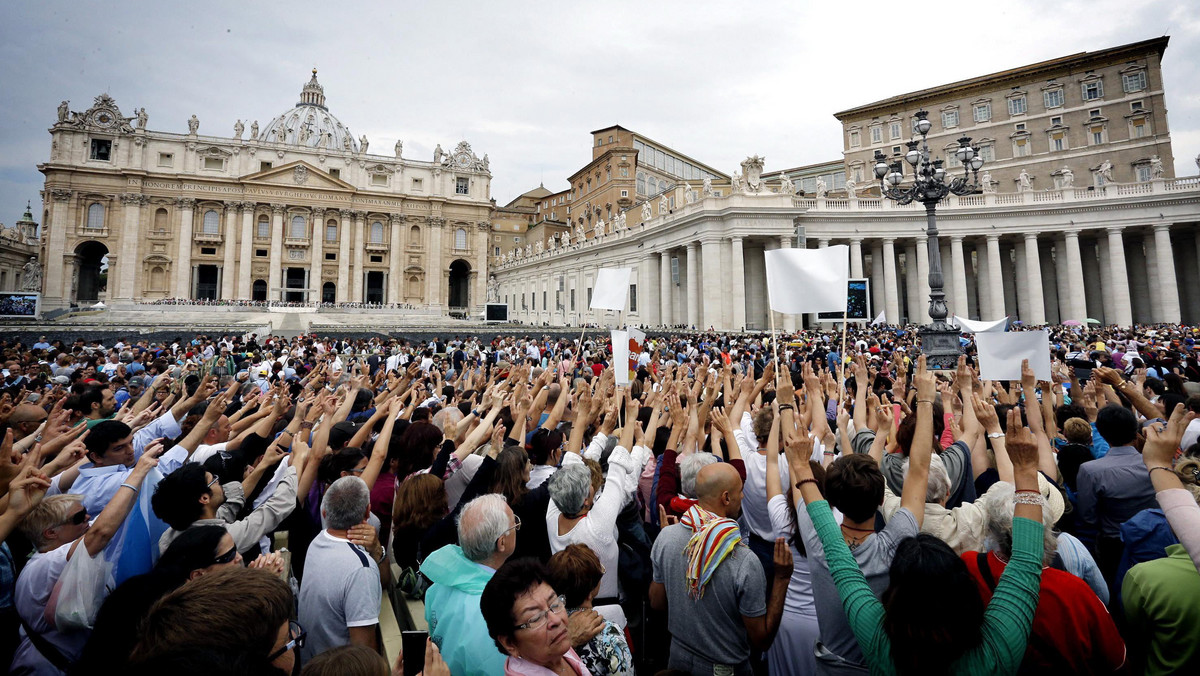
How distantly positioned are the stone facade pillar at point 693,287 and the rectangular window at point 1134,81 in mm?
37695

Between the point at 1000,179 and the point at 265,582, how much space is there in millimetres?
57218

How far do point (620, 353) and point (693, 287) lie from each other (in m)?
27.7

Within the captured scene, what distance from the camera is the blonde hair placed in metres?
2.36

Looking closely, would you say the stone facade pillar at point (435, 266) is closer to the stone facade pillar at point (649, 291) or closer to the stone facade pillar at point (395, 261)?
the stone facade pillar at point (395, 261)

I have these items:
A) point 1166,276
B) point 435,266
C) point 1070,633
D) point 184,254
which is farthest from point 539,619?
point 184,254

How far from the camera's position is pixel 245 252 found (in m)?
51.2

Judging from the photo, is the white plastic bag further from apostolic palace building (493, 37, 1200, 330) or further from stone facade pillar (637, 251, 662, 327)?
stone facade pillar (637, 251, 662, 327)

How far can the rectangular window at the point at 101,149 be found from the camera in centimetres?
4816

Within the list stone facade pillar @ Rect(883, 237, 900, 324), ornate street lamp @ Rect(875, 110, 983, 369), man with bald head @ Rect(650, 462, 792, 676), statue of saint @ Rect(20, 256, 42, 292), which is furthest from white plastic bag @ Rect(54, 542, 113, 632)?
statue of saint @ Rect(20, 256, 42, 292)

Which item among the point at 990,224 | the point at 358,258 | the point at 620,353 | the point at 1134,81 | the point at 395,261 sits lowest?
the point at 620,353

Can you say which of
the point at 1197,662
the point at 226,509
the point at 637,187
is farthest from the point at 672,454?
the point at 637,187

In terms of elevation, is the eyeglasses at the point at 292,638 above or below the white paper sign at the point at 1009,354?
below

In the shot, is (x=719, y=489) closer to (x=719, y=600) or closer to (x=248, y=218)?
(x=719, y=600)

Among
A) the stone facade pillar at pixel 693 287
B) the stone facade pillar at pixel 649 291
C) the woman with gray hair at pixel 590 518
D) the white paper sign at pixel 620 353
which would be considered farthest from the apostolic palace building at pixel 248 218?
the woman with gray hair at pixel 590 518
